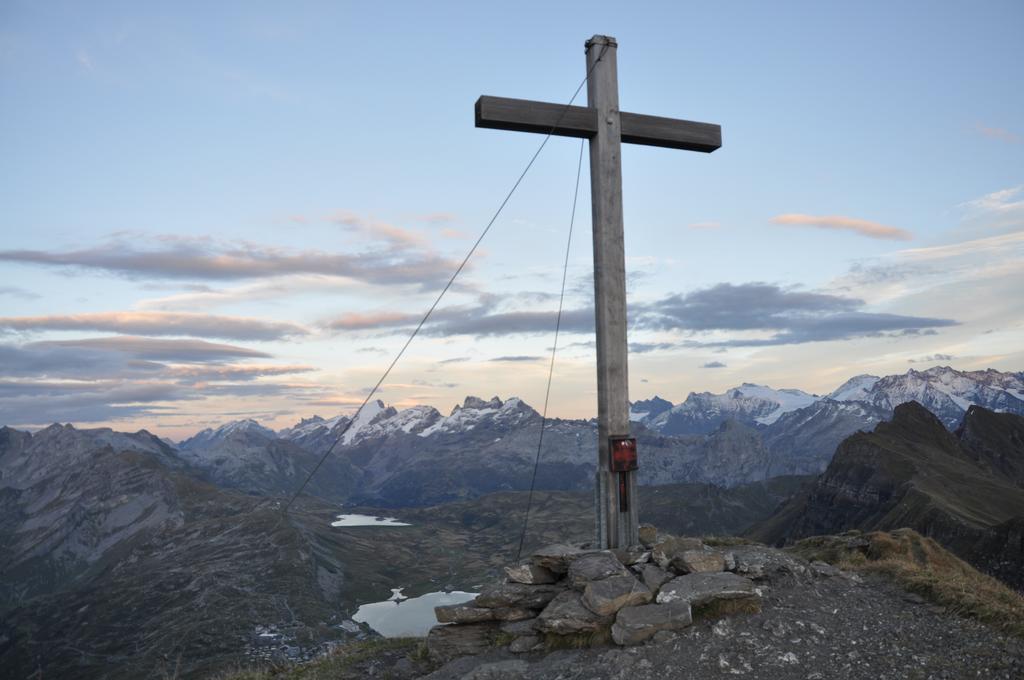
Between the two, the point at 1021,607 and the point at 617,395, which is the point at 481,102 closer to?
the point at 617,395

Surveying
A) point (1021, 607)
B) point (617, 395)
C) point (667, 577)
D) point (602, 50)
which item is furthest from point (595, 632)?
point (602, 50)

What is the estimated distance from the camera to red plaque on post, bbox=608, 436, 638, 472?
47.9 feet

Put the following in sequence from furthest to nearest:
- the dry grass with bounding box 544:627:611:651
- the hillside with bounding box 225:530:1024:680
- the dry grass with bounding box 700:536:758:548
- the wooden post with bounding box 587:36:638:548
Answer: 1. the dry grass with bounding box 700:536:758:548
2. the wooden post with bounding box 587:36:638:548
3. the dry grass with bounding box 544:627:611:651
4. the hillside with bounding box 225:530:1024:680

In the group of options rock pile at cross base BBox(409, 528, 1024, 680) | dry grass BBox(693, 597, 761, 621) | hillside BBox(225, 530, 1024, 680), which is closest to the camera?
hillside BBox(225, 530, 1024, 680)

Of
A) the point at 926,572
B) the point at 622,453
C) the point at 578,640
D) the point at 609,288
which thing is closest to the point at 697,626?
the point at 578,640

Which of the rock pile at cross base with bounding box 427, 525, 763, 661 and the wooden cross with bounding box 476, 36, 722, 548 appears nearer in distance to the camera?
the rock pile at cross base with bounding box 427, 525, 763, 661

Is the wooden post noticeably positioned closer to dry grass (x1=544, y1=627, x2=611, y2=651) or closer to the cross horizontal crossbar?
the cross horizontal crossbar

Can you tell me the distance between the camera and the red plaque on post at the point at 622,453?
1460cm

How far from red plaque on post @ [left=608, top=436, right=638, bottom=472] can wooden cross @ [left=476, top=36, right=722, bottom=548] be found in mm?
22

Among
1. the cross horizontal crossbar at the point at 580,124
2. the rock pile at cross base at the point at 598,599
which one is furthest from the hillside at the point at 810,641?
the cross horizontal crossbar at the point at 580,124

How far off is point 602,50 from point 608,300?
19.5ft

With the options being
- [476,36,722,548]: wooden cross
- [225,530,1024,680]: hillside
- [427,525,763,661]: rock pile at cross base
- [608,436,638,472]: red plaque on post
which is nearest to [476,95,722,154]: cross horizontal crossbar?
[476,36,722,548]: wooden cross

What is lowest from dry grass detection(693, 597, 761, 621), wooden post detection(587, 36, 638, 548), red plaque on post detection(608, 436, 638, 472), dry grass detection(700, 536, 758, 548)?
dry grass detection(700, 536, 758, 548)

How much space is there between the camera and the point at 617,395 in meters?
15.0
